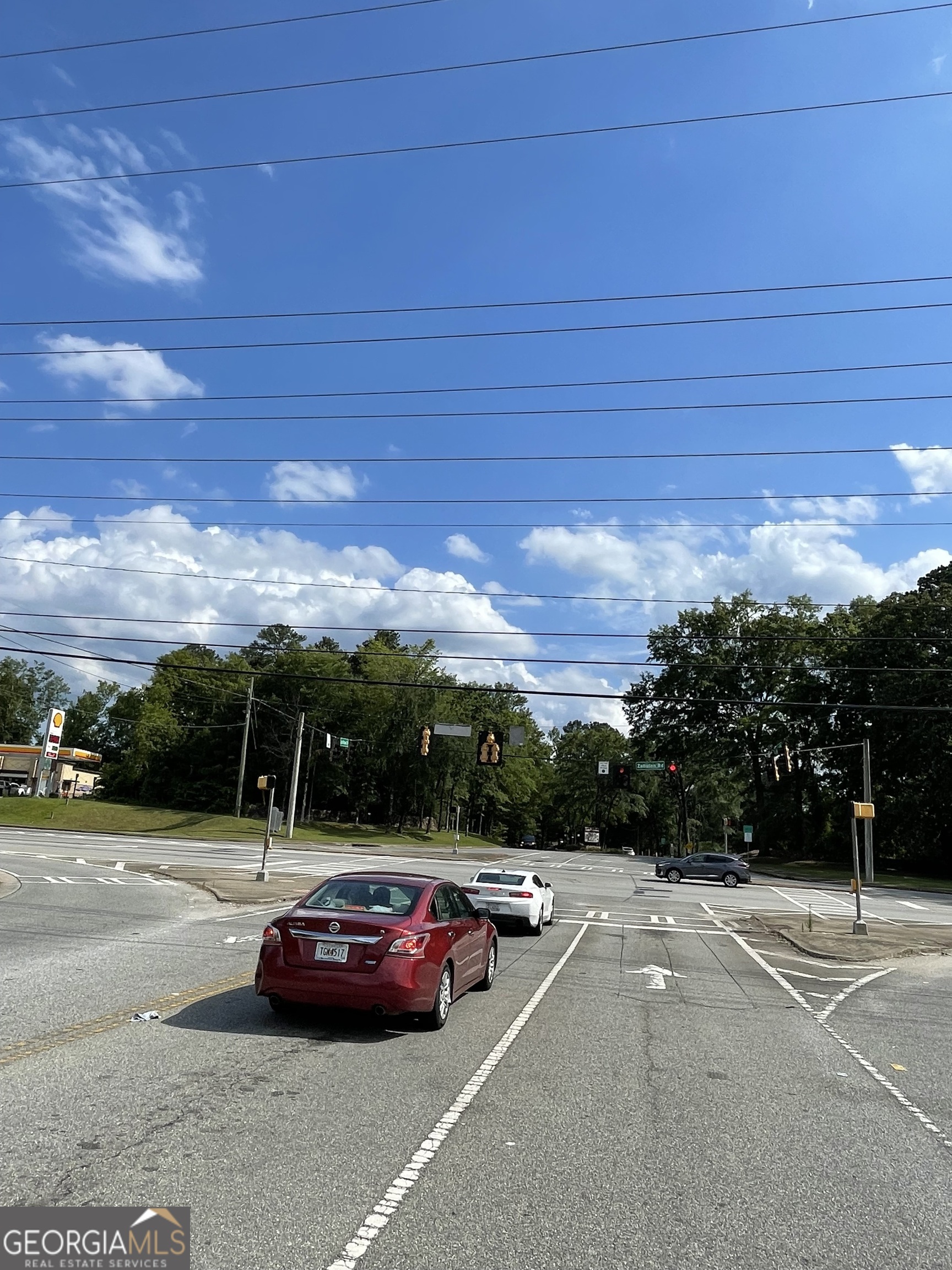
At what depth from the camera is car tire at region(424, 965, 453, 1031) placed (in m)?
8.30

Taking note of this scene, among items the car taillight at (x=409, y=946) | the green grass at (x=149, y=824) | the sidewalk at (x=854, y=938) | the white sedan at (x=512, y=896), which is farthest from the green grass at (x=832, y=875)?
the car taillight at (x=409, y=946)

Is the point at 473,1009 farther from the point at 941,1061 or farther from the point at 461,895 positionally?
the point at 941,1061

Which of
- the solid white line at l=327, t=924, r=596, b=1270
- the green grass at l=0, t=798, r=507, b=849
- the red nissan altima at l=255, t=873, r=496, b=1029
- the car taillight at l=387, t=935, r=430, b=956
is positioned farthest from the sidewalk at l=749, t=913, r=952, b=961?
the green grass at l=0, t=798, r=507, b=849

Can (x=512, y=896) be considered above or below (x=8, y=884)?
above

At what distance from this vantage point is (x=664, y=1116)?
6031 mm

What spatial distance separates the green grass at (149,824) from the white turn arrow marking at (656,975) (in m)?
39.0

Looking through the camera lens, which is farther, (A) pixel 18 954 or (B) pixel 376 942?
(A) pixel 18 954

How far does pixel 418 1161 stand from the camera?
4867 millimetres

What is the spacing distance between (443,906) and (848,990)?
6969 millimetres

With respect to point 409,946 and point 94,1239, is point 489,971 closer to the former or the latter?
point 409,946

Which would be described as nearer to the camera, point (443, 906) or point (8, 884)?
point (443, 906)

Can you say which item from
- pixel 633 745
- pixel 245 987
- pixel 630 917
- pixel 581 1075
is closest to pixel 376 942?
pixel 581 1075

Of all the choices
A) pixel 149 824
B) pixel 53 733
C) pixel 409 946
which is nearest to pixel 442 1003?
pixel 409 946

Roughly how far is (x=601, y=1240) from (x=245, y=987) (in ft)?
21.3
